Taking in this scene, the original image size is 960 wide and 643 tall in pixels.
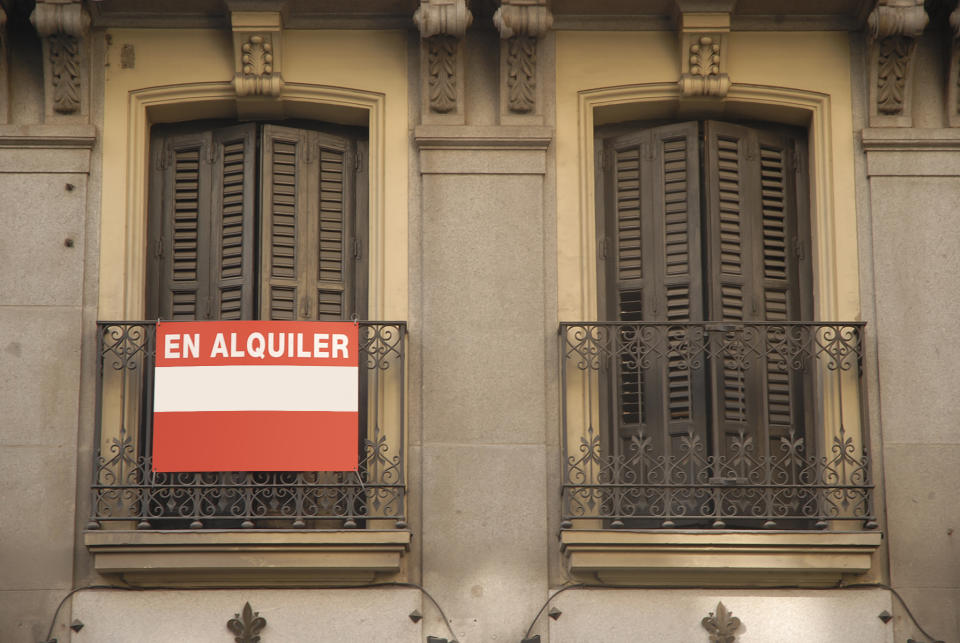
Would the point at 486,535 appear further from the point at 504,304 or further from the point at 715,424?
the point at 715,424

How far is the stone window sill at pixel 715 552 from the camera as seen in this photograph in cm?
1154

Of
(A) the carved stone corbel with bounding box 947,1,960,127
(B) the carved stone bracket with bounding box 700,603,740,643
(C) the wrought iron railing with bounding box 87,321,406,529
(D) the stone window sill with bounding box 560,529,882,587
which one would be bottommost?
(B) the carved stone bracket with bounding box 700,603,740,643

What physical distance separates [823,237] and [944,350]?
1243mm

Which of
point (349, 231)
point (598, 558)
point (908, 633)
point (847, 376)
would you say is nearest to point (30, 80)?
point (349, 231)

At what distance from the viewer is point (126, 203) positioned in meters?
12.6

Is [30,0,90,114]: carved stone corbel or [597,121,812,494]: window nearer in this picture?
[597,121,812,494]: window

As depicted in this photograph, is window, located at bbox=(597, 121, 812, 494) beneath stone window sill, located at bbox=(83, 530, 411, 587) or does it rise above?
above

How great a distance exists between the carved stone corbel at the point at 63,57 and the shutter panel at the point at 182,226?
78 centimetres

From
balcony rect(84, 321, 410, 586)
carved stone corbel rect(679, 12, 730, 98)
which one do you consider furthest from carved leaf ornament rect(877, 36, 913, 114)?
balcony rect(84, 321, 410, 586)

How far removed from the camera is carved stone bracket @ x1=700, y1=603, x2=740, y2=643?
38.0 feet

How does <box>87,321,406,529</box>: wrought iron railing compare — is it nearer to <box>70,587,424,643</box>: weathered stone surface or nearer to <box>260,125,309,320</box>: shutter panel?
<box>70,587,424,643</box>: weathered stone surface

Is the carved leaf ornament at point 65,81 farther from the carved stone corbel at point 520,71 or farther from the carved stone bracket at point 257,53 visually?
the carved stone corbel at point 520,71

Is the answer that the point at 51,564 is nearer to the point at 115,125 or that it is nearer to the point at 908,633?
the point at 115,125

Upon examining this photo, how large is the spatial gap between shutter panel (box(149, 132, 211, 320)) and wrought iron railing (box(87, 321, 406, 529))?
1.79 ft
